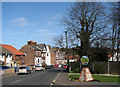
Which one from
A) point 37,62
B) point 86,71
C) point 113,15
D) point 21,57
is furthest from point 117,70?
point 37,62

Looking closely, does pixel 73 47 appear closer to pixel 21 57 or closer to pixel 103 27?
pixel 103 27

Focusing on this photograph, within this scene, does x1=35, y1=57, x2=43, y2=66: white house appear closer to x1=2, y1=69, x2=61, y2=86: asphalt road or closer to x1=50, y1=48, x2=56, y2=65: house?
x1=50, y1=48, x2=56, y2=65: house

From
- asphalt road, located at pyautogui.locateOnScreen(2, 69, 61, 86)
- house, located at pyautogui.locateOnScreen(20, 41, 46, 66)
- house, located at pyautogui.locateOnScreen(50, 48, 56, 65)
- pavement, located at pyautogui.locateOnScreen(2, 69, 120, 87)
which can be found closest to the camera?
pavement, located at pyautogui.locateOnScreen(2, 69, 120, 87)

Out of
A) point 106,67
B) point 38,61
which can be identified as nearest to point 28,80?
A: point 106,67

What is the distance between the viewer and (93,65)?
30.3 metres

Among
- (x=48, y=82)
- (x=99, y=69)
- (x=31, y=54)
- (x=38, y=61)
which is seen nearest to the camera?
(x=48, y=82)

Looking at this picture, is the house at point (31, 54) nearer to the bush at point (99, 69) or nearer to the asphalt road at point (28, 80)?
the bush at point (99, 69)

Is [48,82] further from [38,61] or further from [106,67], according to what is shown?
[38,61]

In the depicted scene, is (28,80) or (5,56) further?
(5,56)

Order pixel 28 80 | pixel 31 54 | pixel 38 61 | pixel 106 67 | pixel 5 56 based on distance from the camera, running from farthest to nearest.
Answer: pixel 38 61, pixel 31 54, pixel 5 56, pixel 106 67, pixel 28 80

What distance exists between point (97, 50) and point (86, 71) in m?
20.2

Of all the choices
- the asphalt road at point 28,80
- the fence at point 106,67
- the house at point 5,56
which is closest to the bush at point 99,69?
the fence at point 106,67

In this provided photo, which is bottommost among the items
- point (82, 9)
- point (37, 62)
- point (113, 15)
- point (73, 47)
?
point (37, 62)

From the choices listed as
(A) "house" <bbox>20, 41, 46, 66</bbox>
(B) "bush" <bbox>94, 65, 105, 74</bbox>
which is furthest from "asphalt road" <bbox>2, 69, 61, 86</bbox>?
(A) "house" <bbox>20, 41, 46, 66</bbox>
